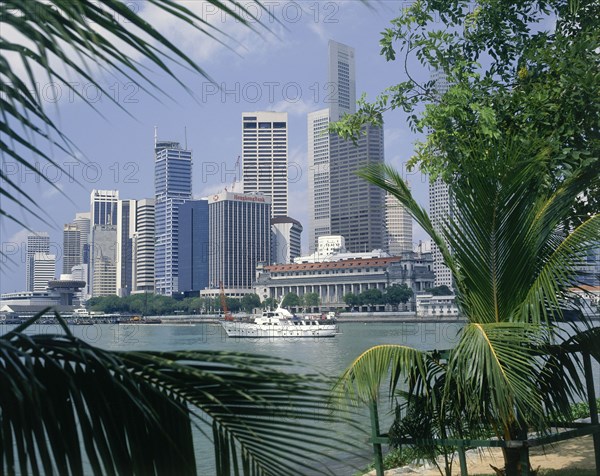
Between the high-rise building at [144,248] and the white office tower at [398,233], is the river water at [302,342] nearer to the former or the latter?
the high-rise building at [144,248]

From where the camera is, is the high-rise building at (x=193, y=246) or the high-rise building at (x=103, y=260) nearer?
the high-rise building at (x=193, y=246)

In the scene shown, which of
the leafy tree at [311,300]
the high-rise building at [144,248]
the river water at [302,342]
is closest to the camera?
the river water at [302,342]

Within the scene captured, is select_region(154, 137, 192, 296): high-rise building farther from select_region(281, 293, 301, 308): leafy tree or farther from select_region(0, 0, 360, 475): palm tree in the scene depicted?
select_region(0, 0, 360, 475): palm tree

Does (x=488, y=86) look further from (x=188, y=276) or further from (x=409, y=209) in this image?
(x=188, y=276)

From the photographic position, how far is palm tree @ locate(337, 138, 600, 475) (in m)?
4.79

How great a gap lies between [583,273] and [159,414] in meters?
4.68

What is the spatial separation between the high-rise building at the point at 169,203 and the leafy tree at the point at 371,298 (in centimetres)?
5533

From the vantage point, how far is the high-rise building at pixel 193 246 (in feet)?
470

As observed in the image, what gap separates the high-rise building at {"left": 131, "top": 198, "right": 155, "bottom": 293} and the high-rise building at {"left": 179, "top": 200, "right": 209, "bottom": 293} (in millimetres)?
11802

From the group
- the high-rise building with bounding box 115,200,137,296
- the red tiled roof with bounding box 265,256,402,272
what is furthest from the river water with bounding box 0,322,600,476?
the high-rise building with bounding box 115,200,137,296

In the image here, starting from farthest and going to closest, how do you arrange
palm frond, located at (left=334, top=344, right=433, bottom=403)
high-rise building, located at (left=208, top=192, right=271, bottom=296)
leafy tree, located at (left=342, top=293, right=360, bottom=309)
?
1. high-rise building, located at (left=208, top=192, right=271, bottom=296)
2. leafy tree, located at (left=342, top=293, right=360, bottom=309)
3. palm frond, located at (left=334, top=344, right=433, bottom=403)

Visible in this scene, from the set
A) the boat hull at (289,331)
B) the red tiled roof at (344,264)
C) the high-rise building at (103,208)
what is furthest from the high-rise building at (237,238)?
the boat hull at (289,331)

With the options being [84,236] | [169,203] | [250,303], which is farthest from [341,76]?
[250,303]

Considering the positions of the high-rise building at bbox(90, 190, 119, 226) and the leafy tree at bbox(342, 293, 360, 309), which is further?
the high-rise building at bbox(90, 190, 119, 226)
